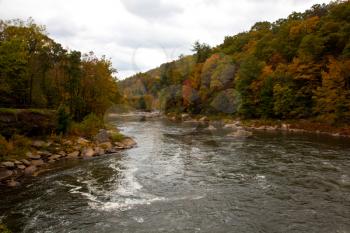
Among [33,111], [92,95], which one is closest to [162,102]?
[92,95]

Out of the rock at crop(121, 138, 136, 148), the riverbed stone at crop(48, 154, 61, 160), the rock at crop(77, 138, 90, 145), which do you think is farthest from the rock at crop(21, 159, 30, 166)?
the rock at crop(121, 138, 136, 148)

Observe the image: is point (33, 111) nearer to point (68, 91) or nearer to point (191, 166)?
point (68, 91)

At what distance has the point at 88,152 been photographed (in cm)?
3600

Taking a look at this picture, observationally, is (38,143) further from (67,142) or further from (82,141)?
(82,141)

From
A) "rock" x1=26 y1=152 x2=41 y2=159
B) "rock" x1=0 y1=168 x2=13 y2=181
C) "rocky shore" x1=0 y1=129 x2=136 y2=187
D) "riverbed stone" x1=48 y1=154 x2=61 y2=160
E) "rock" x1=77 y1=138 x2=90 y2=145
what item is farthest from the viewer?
"rock" x1=77 y1=138 x2=90 y2=145

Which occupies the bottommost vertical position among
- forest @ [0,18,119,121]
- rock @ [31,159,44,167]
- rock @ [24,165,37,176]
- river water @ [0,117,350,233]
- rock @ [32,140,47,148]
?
river water @ [0,117,350,233]

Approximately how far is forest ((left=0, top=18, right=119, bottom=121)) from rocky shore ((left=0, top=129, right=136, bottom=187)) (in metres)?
4.81

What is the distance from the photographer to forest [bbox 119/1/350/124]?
56491 mm

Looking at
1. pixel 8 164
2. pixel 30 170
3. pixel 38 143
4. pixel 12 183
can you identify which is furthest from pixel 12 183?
pixel 38 143

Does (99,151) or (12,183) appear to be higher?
(99,151)

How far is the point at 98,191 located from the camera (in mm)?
22625

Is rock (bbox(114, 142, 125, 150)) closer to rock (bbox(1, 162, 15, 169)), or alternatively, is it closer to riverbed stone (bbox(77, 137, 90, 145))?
riverbed stone (bbox(77, 137, 90, 145))

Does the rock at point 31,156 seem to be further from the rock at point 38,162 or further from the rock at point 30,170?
the rock at point 30,170

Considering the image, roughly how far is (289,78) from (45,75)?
153ft
